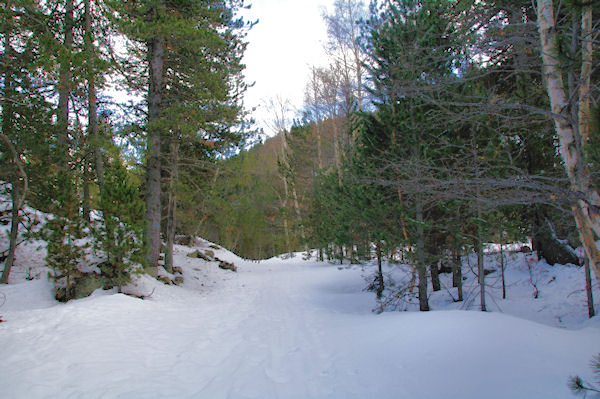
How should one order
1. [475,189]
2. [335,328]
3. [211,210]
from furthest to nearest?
[211,210] → [335,328] → [475,189]

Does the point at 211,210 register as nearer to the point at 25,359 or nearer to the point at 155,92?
the point at 155,92

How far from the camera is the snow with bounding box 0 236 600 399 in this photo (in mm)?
3283

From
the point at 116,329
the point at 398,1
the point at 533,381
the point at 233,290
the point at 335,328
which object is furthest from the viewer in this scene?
the point at 233,290

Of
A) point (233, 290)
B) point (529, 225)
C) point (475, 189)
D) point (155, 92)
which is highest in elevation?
point (155, 92)

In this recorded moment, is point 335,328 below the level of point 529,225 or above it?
below

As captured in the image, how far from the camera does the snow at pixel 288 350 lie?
3.28 m

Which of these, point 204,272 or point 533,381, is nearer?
point 533,381

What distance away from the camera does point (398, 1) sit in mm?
6457

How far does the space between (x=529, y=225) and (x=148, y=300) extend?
10.00 meters

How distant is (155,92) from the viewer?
10086 mm

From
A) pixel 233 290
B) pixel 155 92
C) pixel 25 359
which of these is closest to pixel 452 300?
pixel 233 290

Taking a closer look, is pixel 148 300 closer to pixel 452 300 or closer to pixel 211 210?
pixel 211 210

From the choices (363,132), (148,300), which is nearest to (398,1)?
(363,132)

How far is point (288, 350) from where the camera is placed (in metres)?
4.66
